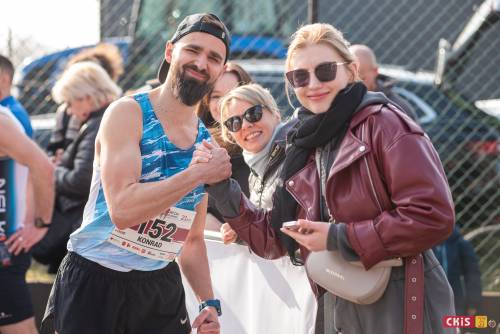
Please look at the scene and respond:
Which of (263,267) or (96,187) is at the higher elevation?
(96,187)

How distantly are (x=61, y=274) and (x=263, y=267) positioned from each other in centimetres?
100

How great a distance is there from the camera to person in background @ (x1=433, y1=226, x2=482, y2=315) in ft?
18.0

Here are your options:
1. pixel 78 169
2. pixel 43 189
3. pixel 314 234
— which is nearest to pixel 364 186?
pixel 314 234

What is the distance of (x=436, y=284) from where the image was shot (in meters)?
2.67

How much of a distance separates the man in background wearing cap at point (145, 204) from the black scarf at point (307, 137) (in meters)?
0.26

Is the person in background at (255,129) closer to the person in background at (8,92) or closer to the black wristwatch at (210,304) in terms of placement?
the black wristwatch at (210,304)

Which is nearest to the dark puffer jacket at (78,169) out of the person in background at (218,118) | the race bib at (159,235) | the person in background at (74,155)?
the person in background at (74,155)

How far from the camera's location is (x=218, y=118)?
14.3ft

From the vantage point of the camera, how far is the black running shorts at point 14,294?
14.2 ft

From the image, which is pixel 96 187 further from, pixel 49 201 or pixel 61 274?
pixel 49 201

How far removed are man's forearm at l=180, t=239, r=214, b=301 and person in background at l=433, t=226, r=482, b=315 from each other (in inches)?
103

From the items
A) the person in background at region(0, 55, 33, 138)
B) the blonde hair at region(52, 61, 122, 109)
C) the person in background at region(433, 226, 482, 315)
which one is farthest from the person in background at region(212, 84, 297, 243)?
the person in background at region(433, 226, 482, 315)

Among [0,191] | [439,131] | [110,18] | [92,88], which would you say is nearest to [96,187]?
[0,191]

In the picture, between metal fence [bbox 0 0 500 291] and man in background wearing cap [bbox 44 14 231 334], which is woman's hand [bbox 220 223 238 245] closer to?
man in background wearing cap [bbox 44 14 231 334]
